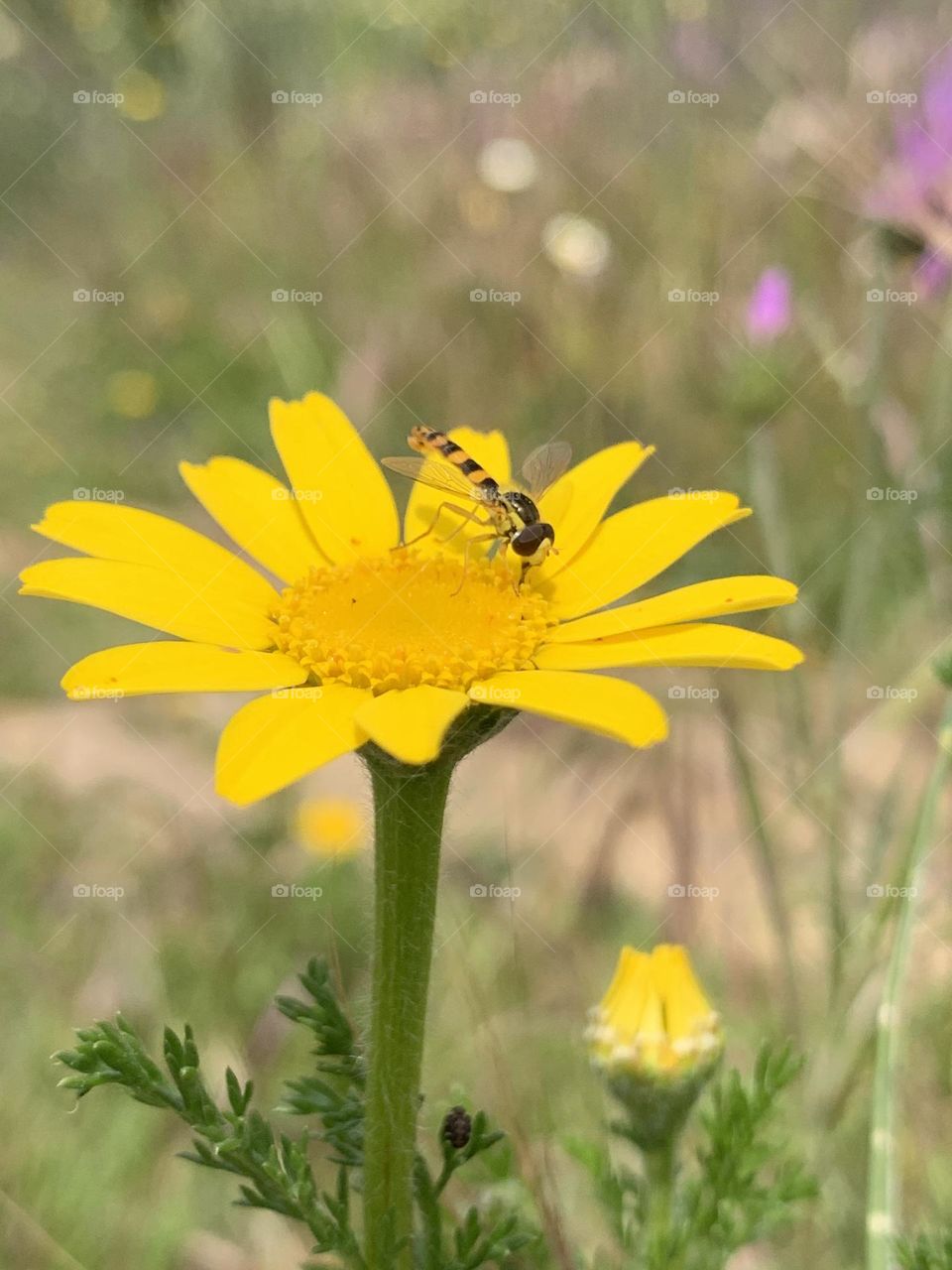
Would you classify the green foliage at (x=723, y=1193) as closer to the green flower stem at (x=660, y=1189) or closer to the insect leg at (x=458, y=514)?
the green flower stem at (x=660, y=1189)

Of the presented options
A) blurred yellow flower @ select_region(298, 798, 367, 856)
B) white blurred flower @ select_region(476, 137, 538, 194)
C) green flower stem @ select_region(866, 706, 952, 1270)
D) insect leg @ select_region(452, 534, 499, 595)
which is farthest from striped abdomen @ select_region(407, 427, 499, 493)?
white blurred flower @ select_region(476, 137, 538, 194)

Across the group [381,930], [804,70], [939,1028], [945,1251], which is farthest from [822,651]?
[381,930]

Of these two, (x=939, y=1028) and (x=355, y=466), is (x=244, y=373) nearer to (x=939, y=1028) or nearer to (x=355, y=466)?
(x=355, y=466)

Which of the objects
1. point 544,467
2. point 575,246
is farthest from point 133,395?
point 544,467

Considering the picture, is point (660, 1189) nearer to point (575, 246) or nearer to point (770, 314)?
point (770, 314)

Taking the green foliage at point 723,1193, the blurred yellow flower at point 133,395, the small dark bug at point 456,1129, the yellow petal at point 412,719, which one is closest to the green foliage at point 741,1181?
the green foliage at point 723,1193
